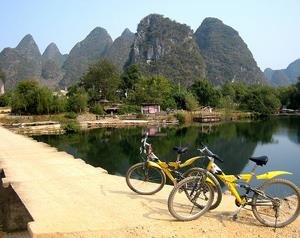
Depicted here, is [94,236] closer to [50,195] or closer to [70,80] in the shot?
[50,195]

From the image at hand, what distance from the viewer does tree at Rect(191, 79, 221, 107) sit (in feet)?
254

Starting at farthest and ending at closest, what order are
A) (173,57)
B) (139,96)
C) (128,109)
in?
(173,57), (139,96), (128,109)

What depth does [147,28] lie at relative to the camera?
14300cm

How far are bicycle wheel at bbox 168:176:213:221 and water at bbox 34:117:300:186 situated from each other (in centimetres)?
1425

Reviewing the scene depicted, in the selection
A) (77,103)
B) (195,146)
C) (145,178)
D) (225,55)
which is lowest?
(195,146)

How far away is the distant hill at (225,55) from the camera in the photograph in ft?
503

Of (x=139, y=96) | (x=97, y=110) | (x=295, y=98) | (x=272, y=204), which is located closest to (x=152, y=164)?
(x=272, y=204)

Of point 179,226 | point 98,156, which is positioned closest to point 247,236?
point 179,226

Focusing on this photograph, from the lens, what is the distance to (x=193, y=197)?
6473 mm

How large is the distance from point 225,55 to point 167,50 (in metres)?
37.5

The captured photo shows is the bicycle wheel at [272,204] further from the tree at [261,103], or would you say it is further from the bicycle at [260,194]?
the tree at [261,103]

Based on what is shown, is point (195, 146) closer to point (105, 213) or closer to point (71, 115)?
point (71, 115)

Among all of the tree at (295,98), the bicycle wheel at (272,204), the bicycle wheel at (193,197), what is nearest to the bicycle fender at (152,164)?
the bicycle wheel at (193,197)

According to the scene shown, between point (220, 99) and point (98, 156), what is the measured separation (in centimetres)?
4963
